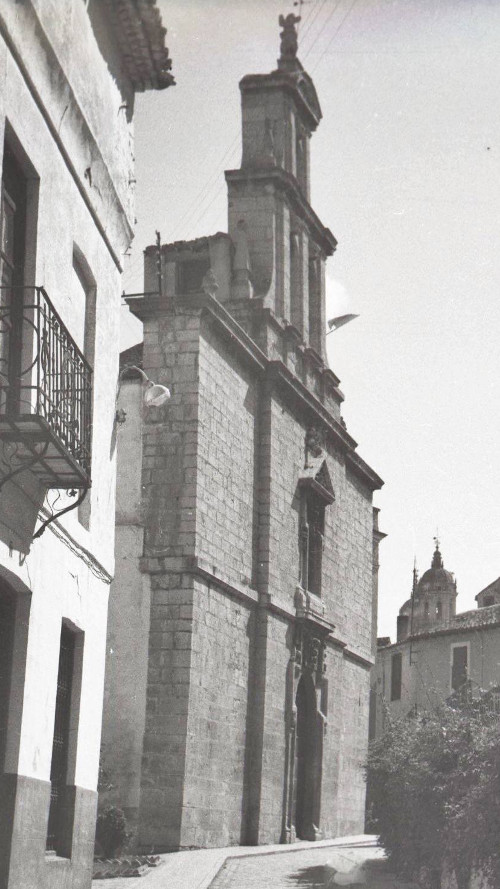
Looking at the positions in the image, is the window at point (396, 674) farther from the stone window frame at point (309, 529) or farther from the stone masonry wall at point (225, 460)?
the stone masonry wall at point (225, 460)

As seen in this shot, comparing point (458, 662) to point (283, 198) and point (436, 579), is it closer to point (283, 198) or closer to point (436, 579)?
point (283, 198)

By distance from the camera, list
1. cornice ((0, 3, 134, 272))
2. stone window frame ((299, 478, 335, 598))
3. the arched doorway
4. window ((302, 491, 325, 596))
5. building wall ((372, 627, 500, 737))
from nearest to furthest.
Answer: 1. cornice ((0, 3, 134, 272))
2. the arched doorway
3. stone window frame ((299, 478, 335, 598))
4. window ((302, 491, 325, 596))
5. building wall ((372, 627, 500, 737))

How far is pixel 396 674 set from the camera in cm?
4709

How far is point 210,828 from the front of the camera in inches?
813

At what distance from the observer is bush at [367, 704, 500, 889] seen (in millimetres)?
12383

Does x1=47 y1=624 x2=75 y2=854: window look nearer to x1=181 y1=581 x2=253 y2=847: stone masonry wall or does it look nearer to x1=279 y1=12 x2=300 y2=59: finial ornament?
x1=181 y1=581 x2=253 y2=847: stone masonry wall

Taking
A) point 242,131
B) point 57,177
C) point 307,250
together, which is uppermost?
point 242,131

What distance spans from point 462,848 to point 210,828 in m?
8.63

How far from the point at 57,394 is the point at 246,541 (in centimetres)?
1415

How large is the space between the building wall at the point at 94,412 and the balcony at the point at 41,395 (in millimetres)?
250

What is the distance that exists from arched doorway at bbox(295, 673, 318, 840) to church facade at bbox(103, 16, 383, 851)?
39 mm

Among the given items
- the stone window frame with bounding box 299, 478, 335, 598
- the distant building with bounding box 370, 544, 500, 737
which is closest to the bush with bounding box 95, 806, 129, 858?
the stone window frame with bounding box 299, 478, 335, 598

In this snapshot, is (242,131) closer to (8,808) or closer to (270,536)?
(270,536)

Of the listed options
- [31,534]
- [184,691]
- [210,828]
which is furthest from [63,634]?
[210,828]
